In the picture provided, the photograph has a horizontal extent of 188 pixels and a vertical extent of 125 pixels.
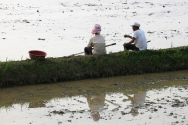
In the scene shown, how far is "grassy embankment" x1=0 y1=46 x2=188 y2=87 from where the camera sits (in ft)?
24.3

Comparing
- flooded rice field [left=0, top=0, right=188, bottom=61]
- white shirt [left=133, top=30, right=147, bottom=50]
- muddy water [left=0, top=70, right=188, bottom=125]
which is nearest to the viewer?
muddy water [left=0, top=70, right=188, bottom=125]

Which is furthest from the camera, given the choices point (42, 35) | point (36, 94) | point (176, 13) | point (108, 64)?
point (176, 13)

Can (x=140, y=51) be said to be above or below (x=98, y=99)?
above

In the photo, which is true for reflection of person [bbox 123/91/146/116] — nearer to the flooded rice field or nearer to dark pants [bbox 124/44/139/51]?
dark pants [bbox 124/44/139/51]

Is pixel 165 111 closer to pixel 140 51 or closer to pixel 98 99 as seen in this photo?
pixel 98 99

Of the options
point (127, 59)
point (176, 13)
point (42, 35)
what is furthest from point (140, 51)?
point (176, 13)

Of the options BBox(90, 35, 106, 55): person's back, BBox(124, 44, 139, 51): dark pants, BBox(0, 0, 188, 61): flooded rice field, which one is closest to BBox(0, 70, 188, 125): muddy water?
BBox(90, 35, 106, 55): person's back

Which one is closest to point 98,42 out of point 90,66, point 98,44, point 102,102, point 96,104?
point 98,44

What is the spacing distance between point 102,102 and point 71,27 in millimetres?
9087

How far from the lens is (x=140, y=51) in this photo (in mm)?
8602

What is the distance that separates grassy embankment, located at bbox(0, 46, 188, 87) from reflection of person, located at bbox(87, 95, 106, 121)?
1425 mm

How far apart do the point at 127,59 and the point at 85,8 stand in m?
13.9

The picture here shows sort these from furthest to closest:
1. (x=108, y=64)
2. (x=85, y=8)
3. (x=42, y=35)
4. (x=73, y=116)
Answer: (x=85, y=8) → (x=42, y=35) → (x=108, y=64) → (x=73, y=116)

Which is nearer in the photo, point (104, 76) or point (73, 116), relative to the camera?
point (73, 116)
